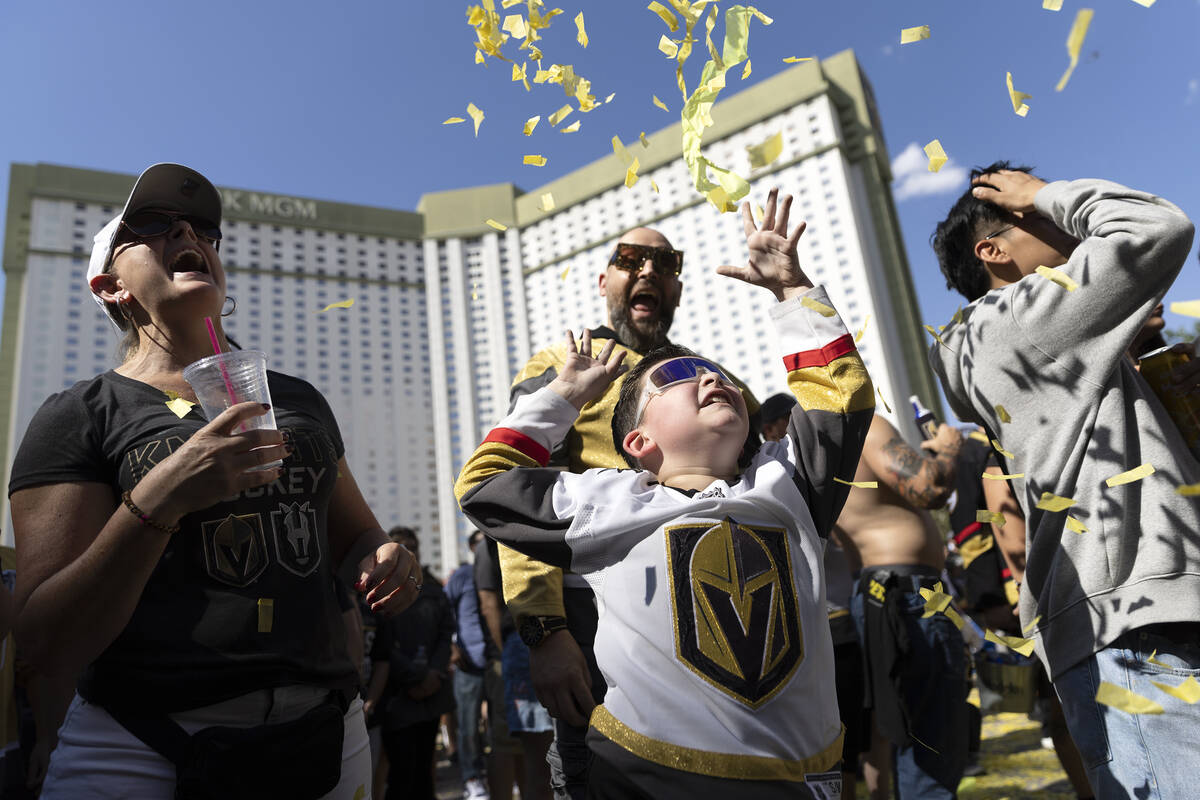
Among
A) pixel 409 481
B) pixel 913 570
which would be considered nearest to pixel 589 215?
pixel 409 481

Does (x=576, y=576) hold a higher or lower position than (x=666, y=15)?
lower

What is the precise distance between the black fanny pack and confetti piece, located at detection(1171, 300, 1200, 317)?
2.10 meters

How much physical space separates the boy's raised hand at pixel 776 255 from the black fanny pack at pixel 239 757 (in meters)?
1.50

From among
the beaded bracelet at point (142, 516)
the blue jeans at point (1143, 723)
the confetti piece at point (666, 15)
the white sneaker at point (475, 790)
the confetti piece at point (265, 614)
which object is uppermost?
the confetti piece at point (666, 15)

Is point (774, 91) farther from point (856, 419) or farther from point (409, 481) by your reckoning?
point (856, 419)

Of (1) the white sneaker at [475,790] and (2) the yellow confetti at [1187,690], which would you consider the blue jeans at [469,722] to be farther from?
(2) the yellow confetti at [1187,690]

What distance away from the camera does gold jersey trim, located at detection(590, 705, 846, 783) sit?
1355 millimetres

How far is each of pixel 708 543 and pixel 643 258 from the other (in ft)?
5.07

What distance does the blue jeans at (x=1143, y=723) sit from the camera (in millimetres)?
1459

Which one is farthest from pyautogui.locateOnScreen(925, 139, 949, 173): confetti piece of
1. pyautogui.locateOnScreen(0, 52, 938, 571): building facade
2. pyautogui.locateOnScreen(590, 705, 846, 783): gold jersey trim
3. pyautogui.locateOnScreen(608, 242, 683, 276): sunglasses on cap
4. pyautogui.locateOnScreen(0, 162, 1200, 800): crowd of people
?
pyautogui.locateOnScreen(0, 52, 938, 571): building facade

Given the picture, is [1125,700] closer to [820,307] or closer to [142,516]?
[820,307]

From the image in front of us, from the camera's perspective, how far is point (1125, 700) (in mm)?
1465

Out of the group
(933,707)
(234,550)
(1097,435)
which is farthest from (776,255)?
(933,707)

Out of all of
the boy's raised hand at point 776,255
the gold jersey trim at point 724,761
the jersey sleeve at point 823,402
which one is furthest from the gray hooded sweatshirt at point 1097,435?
the gold jersey trim at point 724,761
